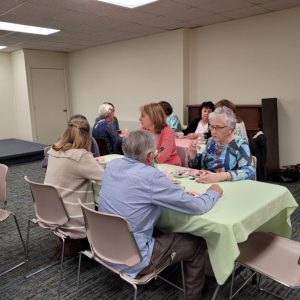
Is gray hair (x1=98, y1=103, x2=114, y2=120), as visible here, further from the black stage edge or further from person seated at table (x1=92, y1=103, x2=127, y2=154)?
the black stage edge

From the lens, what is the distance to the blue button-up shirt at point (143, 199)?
1.50 meters

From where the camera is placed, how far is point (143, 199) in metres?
1.50

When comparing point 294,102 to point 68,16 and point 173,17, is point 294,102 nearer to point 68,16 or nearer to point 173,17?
point 173,17

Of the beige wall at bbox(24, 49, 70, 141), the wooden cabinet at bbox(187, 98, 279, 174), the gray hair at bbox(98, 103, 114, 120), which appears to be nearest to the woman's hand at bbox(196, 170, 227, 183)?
the gray hair at bbox(98, 103, 114, 120)

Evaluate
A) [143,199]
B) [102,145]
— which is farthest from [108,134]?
[143,199]

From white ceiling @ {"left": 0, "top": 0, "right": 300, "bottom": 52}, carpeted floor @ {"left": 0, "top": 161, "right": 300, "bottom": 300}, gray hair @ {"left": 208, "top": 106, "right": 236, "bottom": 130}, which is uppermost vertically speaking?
white ceiling @ {"left": 0, "top": 0, "right": 300, "bottom": 52}

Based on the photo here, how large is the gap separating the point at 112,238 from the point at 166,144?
1.42 metres

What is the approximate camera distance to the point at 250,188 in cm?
188

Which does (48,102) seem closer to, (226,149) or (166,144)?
(166,144)

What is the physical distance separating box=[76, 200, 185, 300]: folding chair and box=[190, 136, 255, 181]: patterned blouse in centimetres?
86

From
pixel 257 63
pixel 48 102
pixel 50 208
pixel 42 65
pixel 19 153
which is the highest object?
pixel 42 65

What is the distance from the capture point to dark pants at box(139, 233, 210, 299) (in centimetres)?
158

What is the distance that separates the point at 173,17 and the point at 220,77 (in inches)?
52.8

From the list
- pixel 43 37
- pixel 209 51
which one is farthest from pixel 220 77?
pixel 43 37
